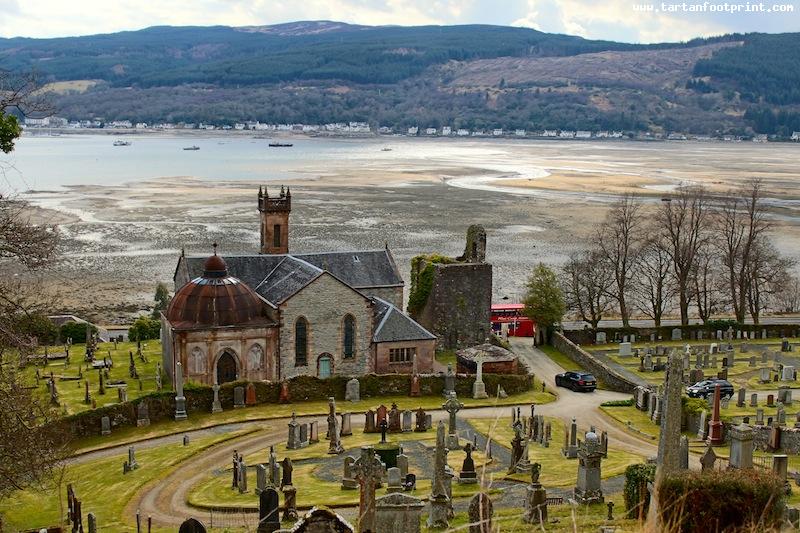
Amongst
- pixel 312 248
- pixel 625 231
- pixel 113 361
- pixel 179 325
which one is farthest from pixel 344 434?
pixel 312 248

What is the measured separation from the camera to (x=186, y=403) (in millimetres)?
38625

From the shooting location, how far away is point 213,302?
4266cm

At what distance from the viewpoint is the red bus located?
5834 cm

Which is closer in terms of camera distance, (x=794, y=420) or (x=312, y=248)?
(x=794, y=420)

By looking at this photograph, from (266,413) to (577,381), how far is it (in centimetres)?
1479

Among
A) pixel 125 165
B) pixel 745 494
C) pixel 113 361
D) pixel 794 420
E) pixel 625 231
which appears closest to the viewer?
pixel 745 494

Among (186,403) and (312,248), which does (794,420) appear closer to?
(186,403)

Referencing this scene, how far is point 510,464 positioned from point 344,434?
7.10 m

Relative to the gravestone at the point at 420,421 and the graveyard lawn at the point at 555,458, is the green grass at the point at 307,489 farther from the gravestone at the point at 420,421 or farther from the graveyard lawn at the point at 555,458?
the gravestone at the point at 420,421

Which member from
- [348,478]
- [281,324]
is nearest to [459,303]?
[281,324]

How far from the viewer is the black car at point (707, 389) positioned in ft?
133

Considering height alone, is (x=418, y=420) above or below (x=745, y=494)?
below

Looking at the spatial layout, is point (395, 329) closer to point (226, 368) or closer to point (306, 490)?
point (226, 368)

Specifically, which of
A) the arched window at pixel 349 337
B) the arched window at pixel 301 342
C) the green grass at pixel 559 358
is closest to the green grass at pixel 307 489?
the arched window at pixel 301 342
